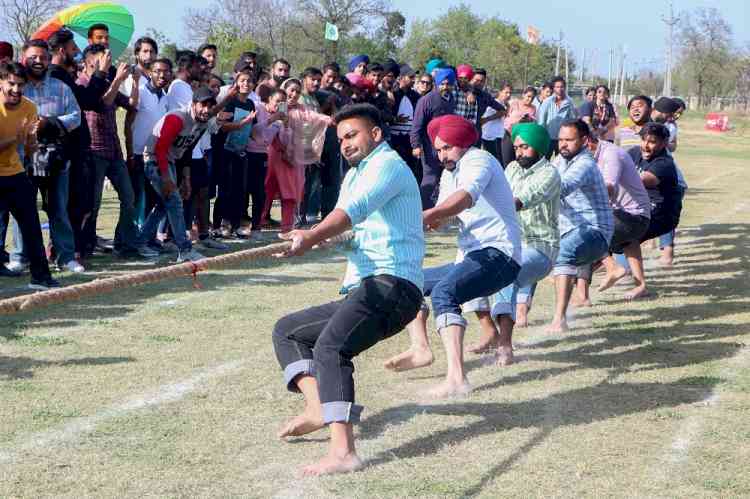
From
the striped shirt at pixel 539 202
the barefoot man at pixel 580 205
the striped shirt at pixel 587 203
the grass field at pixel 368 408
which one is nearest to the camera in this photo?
the grass field at pixel 368 408

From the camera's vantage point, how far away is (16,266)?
9.66 meters

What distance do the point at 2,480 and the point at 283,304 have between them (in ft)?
14.1

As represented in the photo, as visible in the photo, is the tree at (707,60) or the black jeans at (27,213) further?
the tree at (707,60)

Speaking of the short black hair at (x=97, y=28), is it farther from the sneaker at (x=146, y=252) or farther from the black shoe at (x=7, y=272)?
the black shoe at (x=7, y=272)

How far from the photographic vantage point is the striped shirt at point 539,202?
7.45 m

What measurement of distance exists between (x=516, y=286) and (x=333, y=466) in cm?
273

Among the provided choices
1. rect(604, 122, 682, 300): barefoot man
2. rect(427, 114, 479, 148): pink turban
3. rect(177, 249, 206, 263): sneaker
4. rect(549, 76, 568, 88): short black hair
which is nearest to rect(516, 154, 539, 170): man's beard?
rect(427, 114, 479, 148): pink turban

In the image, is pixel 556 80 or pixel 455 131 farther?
pixel 556 80

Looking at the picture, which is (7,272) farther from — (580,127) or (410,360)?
(580,127)

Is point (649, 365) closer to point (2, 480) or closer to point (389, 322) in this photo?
point (389, 322)

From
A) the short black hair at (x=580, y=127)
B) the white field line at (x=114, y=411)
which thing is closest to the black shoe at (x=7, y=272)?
the white field line at (x=114, y=411)

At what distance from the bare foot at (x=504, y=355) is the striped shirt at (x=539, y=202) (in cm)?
82

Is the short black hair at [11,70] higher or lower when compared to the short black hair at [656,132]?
higher

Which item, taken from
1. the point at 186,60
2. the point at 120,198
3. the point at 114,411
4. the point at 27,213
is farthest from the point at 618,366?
the point at 186,60
